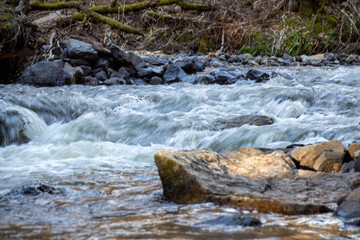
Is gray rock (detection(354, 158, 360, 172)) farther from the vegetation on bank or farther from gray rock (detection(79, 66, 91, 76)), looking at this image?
the vegetation on bank

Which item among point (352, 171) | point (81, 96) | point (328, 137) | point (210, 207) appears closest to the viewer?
point (210, 207)

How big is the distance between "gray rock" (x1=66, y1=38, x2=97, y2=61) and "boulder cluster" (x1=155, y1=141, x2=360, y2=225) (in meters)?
6.51

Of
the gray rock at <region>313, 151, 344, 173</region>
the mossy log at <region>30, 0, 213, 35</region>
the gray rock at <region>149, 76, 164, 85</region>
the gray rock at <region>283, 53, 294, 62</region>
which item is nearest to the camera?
the gray rock at <region>313, 151, 344, 173</region>

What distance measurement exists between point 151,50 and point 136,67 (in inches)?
181

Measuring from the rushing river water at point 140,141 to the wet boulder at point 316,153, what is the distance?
1.08 m

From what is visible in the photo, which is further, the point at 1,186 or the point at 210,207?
the point at 1,186

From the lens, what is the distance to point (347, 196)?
7.72 feet

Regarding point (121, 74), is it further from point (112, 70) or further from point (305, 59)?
point (305, 59)

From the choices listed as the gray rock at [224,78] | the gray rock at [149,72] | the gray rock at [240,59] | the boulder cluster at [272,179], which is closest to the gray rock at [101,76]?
the gray rock at [149,72]

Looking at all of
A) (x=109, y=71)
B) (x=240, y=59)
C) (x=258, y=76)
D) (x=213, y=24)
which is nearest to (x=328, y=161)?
(x=258, y=76)

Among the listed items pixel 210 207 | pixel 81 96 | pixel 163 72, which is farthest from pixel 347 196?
pixel 163 72

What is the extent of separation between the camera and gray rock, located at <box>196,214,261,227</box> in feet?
7.07

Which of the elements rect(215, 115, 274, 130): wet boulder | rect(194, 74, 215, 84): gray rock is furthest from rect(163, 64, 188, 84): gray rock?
rect(215, 115, 274, 130): wet boulder

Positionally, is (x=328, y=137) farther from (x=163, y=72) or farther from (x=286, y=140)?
(x=163, y=72)
